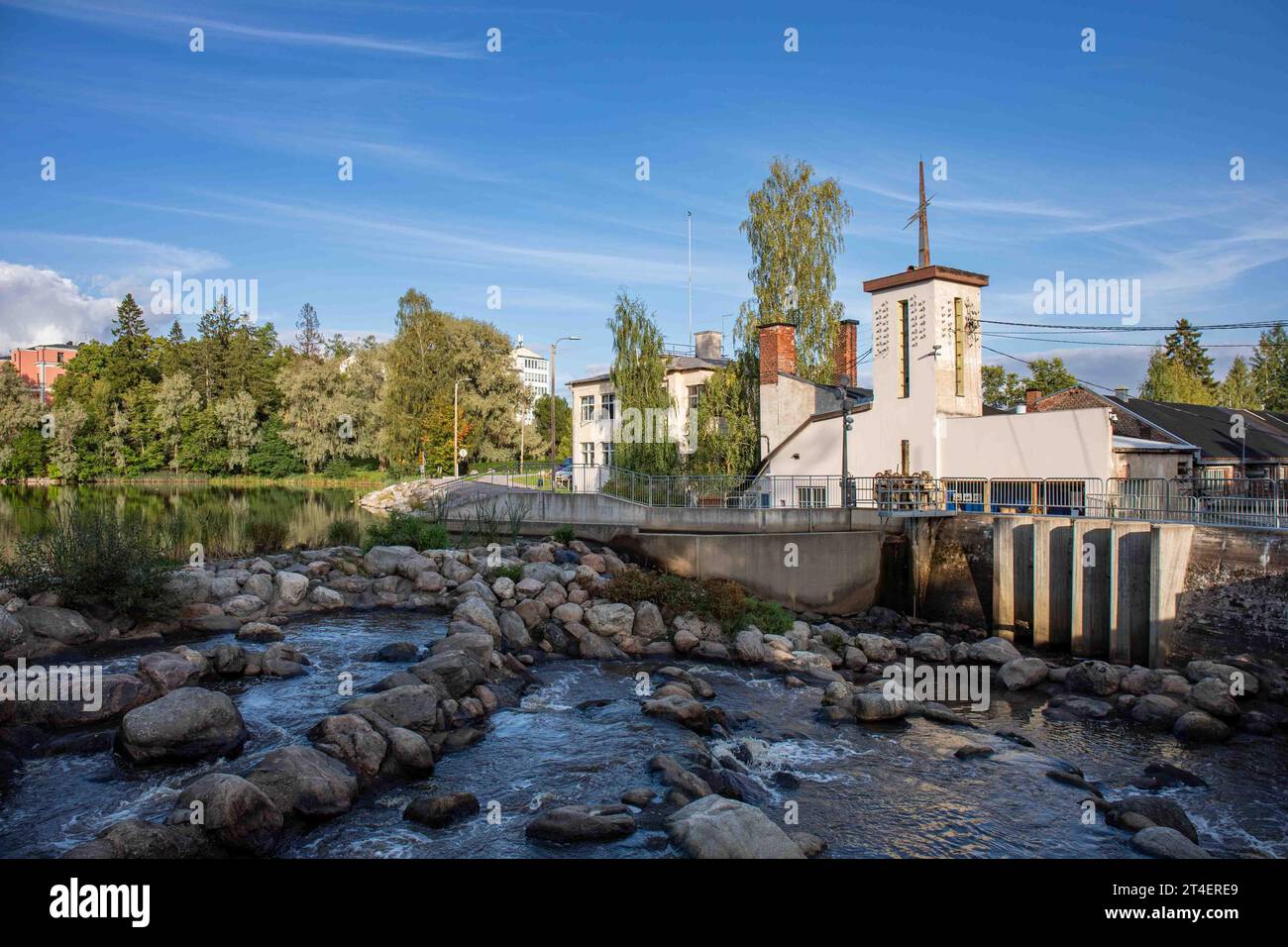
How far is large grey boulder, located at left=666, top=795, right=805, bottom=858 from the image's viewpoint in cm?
879

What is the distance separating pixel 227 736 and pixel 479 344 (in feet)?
186

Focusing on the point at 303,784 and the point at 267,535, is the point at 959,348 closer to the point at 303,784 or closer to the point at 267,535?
the point at 303,784


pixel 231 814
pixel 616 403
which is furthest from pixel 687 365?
pixel 231 814

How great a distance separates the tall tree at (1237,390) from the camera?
198ft

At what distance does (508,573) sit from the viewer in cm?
2319

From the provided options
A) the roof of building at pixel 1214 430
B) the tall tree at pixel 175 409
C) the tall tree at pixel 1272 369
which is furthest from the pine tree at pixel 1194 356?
the tall tree at pixel 175 409

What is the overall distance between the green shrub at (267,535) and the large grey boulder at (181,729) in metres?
18.3

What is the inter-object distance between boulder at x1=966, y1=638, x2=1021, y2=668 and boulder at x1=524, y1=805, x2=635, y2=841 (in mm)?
12500

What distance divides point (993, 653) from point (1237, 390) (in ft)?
187

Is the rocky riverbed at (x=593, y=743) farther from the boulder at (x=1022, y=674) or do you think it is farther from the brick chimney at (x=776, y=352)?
the brick chimney at (x=776, y=352)

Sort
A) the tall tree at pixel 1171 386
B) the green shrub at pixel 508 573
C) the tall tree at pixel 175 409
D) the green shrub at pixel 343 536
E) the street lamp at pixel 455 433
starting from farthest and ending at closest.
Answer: the tall tree at pixel 175 409 < the street lamp at pixel 455 433 < the tall tree at pixel 1171 386 < the green shrub at pixel 343 536 < the green shrub at pixel 508 573
